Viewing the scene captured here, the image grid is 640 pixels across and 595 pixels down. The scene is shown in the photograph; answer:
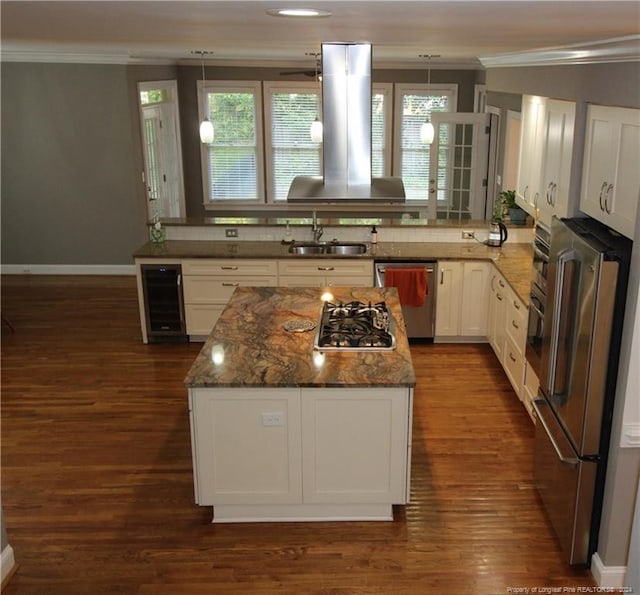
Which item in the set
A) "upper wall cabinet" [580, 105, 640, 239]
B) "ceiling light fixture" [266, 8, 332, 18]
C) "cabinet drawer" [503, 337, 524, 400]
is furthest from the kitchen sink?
"ceiling light fixture" [266, 8, 332, 18]

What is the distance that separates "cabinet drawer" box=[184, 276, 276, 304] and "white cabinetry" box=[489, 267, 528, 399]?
1.97 meters

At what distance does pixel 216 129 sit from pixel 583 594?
25.9ft

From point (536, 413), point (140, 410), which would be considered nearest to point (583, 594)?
Answer: point (536, 413)

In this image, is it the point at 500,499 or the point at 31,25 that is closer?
the point at 31,25

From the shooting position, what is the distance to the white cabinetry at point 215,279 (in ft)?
20.2

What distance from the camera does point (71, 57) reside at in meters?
7.54

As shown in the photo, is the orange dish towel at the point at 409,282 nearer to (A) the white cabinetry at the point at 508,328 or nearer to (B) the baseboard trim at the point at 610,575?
(A) the white cabinetry at the point at 508,328

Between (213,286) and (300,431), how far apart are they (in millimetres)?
2853

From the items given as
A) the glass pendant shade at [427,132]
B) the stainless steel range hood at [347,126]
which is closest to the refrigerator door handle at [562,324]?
the stainless steel range hood at [347,126]

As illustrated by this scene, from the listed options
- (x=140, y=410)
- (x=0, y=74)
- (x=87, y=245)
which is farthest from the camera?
(x=87, y=245)

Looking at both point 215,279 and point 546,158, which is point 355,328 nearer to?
point 546,158

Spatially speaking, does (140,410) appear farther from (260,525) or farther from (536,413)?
(536,413)

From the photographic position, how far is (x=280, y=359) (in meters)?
3.73

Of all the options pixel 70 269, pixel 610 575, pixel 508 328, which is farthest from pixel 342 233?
pixel 610 575
